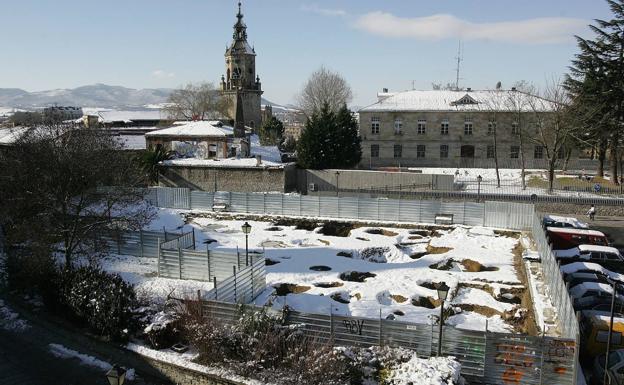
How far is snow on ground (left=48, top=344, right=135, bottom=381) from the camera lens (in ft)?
49.0

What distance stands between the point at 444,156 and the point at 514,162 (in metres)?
6.55

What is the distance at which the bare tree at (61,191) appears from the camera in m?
19.5

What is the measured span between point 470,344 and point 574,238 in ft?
45.0

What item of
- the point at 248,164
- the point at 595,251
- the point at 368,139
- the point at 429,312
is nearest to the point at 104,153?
the point at 429,312

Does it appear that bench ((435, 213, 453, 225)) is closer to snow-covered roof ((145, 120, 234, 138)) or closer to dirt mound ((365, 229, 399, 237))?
dirt mound ((365, 229, 399, 237))

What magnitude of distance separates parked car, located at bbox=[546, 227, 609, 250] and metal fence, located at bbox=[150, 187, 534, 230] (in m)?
3.06

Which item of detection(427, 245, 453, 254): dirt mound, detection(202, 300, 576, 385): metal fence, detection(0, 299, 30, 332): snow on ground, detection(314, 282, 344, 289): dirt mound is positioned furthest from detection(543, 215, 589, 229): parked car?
detection(0, 299, 30, 332): snow on ground

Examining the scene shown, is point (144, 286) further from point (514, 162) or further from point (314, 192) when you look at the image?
point (514, 162)

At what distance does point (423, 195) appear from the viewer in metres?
33.3

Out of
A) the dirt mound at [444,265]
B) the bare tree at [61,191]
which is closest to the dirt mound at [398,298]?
the dirt mound at [444,265]

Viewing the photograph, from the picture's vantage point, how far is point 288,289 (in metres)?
19.8

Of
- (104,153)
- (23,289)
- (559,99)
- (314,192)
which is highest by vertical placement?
(559,99)

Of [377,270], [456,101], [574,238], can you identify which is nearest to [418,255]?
[377,270]

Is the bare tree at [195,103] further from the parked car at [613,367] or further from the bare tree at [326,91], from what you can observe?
the parked car at [613,367]
